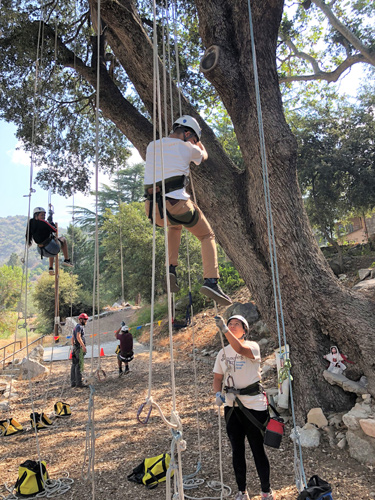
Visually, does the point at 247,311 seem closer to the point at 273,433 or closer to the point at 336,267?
the point at 336,267

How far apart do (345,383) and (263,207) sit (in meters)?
2.26

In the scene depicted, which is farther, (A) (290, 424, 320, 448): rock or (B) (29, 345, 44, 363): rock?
(B) (29, 345, 44, 363): rock

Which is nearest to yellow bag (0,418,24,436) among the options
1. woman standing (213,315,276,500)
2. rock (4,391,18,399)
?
rock (4,391,18,399)

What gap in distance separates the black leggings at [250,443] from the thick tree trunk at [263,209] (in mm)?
1664

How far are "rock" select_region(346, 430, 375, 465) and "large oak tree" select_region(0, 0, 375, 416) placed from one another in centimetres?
60

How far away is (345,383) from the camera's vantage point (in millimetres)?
4523

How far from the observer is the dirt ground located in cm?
399

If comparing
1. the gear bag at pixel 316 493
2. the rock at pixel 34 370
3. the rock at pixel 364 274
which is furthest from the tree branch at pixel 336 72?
the rock at pixel 34 370

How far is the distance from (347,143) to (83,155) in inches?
339

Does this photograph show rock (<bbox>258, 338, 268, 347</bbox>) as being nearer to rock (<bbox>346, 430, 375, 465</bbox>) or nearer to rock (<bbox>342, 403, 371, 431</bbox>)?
rock (<bbox>342, 403, 371, 431</bbox>)

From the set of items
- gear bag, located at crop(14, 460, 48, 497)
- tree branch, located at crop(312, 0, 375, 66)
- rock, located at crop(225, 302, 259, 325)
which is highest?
tree branch, located at crop(312, 0, 375, 66)

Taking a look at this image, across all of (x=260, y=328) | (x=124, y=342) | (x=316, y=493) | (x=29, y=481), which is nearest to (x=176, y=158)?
(x=316, y=493)

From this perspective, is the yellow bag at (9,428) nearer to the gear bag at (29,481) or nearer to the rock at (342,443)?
the gear bag at (29,481)

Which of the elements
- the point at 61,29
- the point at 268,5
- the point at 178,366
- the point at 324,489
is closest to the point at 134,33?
the point at 268,5
